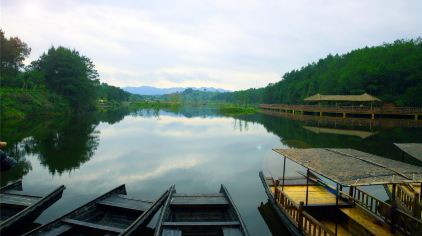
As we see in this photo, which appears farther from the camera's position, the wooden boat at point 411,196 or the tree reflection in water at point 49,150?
the tree reflection in water at point 49,150

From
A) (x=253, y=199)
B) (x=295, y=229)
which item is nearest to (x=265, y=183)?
(x=253, y=199)

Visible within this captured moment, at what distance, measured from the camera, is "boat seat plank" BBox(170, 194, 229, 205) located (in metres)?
10.1

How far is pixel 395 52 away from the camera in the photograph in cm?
6669

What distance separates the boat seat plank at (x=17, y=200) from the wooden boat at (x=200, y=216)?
→ 4.82 meters

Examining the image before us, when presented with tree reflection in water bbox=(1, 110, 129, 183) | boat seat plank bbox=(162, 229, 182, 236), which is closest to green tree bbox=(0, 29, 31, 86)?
tree reflection in water bbox=(1, 110, 129, 183)

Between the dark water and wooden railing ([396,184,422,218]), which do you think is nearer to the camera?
wooden railing ([396,184,422,218])

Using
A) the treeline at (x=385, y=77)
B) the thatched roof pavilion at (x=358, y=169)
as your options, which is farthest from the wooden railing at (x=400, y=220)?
the treeline at (x=385, y=77)

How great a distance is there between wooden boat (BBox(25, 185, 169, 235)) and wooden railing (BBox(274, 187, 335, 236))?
431 centimetres

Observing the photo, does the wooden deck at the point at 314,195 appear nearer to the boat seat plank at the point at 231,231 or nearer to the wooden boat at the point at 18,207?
the boat seat plank at the point at 231,231

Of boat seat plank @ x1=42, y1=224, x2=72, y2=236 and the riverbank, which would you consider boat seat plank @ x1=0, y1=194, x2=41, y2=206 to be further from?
the riverbank

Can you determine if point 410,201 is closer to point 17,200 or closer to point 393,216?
point 393,216

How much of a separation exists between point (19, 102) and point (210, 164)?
42.2 meters

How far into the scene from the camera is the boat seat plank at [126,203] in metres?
9.84

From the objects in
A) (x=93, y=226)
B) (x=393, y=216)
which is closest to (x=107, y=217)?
(x=93, y=226)
